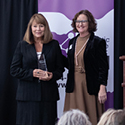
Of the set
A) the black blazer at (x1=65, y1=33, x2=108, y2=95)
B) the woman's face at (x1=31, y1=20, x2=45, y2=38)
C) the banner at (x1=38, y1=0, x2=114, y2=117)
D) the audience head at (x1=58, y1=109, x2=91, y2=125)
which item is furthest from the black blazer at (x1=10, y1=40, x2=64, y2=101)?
the audience head at (x1=58, y1=109, x2=91, y2=125)

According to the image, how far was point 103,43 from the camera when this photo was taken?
2.94 m

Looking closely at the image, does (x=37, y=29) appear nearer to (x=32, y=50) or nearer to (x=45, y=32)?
(x=45, y=32)

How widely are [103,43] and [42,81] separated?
31.3 inches

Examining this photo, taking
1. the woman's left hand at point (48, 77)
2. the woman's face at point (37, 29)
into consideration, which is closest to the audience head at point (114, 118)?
the woman's left hand at point (48, 77)

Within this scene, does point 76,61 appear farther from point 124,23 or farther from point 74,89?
point 124,23

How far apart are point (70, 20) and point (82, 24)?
788mm

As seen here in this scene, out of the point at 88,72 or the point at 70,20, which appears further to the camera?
the point at 70,20

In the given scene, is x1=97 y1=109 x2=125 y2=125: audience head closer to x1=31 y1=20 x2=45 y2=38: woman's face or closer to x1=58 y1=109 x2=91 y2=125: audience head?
x1=58 y1=109 x2=91 y2=125: audience head

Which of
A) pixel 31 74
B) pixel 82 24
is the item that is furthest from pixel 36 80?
pixel 82 24

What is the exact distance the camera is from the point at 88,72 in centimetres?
289

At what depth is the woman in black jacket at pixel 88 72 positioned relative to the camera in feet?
9.46

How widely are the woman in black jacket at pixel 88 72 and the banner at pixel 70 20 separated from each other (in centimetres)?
69

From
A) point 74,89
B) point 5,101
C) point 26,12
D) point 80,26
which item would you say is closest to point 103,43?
point 80,26

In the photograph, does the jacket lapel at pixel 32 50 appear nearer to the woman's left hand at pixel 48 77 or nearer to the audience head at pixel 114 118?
the woman's left hand at pixel 48 77
